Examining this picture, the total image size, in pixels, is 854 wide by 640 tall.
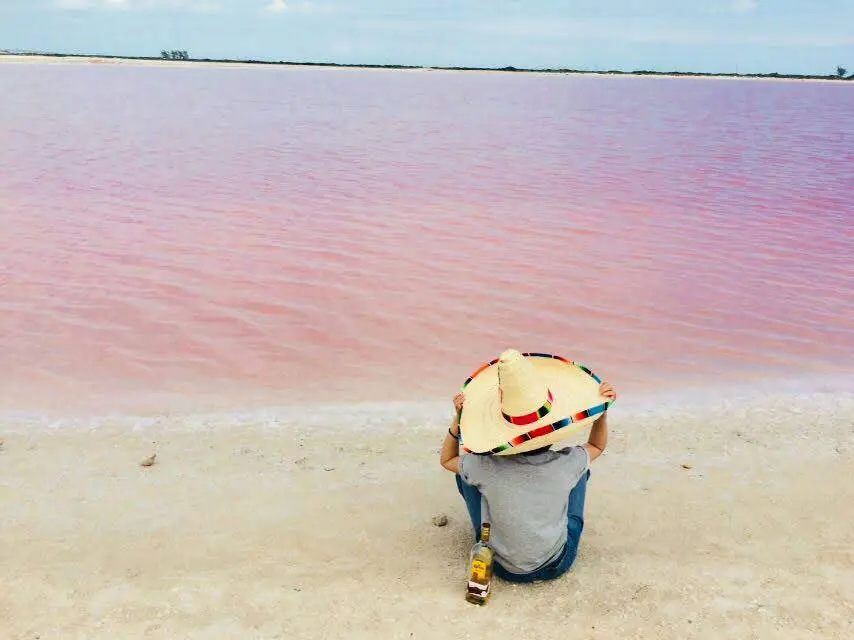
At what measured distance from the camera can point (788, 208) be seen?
13312mm

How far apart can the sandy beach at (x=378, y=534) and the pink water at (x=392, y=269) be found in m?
0.91

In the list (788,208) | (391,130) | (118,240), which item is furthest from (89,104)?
(788,208)

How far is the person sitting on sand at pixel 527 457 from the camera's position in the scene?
2988mm

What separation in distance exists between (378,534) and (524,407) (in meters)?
1.30

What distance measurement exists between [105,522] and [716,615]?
2.96 metres

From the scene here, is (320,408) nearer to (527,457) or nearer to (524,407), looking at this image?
(527,457)

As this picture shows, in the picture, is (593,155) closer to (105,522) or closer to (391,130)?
(391,130)

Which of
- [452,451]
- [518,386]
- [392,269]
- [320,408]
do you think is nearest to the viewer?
[518,386]

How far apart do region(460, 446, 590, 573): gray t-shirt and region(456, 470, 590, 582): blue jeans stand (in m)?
0.04

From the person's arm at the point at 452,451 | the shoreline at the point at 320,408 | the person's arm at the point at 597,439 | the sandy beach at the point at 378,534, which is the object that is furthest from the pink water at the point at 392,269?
the person's arm at the point at 597,439

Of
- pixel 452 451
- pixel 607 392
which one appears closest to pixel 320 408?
pixel 452 451

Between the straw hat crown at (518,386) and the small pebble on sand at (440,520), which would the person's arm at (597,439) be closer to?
the straw hat crown at (518,386)

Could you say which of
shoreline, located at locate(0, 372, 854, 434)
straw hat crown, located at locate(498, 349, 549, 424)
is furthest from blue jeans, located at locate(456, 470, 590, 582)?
shoreline, located at locate(0, 372, 854, 434)

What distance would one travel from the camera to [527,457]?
3.15 m
